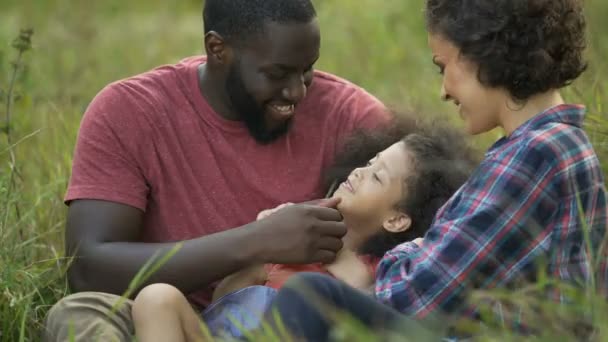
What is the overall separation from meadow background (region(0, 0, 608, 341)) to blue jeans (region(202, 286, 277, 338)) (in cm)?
53

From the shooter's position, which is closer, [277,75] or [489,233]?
[489,233]

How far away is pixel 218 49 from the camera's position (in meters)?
3.67

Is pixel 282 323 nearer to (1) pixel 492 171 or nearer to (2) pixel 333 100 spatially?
(1) pixel 492 171

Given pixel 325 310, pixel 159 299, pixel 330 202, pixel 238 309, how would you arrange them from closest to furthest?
pixel 325 310 < pixel 159 299 < pixel 238 309 < pixel 330 202

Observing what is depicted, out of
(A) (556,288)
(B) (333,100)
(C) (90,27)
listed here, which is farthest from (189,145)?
(C) (90,27)

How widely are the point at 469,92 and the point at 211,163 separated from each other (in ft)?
3.25

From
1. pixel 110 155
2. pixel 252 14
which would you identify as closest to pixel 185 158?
pixel 110 155

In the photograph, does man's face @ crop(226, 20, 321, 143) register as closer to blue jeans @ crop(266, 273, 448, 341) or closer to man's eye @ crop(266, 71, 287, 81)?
man's eye @ crop(266, 71, 287, 81)

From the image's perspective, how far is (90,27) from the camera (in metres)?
7.72

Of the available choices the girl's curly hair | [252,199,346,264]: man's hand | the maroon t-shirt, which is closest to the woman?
[252,199,346,264]: man's hand

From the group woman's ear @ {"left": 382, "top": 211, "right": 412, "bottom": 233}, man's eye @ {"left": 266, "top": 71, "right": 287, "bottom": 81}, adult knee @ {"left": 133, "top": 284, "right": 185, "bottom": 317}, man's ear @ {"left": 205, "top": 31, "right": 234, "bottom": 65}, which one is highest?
man's ear @ {"left": 205, "top": 31, "right": 234, "bottom": 65}

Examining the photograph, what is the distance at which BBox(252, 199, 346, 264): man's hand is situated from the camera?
10.9 feet

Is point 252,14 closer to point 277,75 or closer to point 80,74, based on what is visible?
point 277,75

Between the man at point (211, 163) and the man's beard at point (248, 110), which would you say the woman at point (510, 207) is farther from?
the man's beard at point (248, 110)
